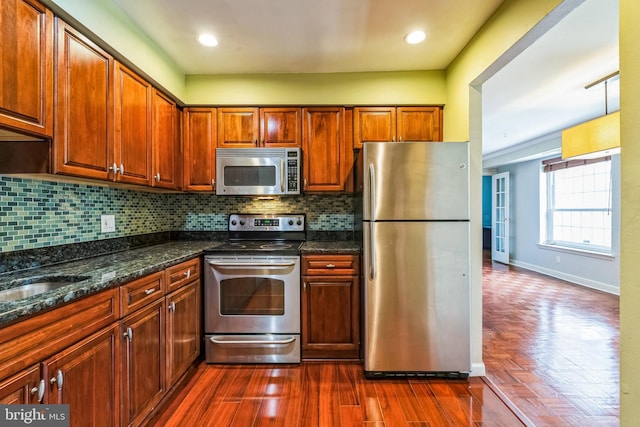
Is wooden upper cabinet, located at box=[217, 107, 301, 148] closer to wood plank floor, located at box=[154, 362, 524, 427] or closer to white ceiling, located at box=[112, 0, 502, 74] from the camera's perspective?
white ceiling, located at box=[112, 0, 502, 74]

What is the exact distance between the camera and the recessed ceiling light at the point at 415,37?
2.02 m

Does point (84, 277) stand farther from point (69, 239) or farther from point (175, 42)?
point (175, 42)

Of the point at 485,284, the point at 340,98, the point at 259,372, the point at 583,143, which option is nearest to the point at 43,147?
the point at 259,372

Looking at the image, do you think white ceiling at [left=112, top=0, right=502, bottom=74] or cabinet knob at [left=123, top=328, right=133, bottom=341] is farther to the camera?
white ceiling at [left=112, top=0, right=502, bottom=74]

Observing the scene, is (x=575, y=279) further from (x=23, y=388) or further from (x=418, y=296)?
(x=23, y=388)

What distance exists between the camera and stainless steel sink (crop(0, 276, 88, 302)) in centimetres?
127

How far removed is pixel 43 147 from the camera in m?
1.34

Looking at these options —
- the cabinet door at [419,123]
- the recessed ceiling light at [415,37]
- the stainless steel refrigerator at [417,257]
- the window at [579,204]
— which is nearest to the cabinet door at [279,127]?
the stainless steel refrigerator at [417,257]

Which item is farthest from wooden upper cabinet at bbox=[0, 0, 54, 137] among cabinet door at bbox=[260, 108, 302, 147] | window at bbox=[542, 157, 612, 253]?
window at bbox=[542, 157, 612, 253]

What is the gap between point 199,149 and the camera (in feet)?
8.55

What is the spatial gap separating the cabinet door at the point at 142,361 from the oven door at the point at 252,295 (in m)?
0.54

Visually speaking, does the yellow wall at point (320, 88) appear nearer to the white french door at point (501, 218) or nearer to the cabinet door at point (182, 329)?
the cabinet door at point (182, 329)

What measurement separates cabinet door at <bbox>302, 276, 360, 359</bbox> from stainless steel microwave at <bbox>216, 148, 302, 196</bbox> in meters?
0.83

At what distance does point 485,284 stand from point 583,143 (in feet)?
8.75
